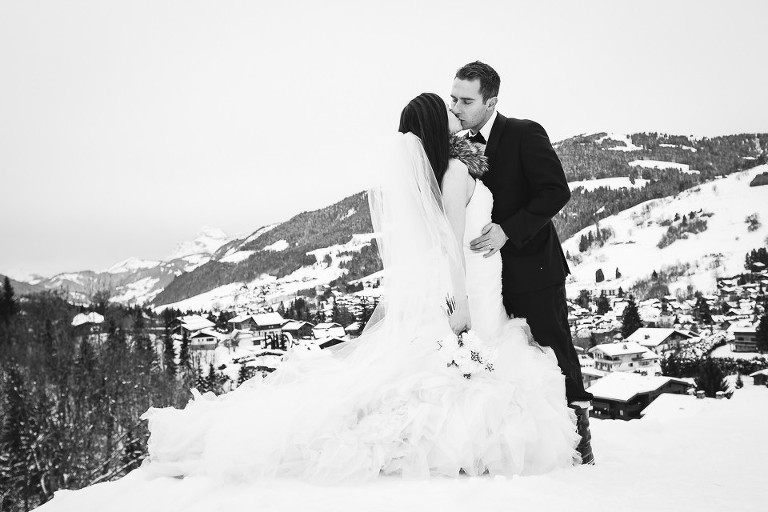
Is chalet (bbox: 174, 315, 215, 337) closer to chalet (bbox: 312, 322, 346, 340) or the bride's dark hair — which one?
chalet (bbox: 312, 322, 346, 340)

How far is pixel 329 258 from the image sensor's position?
15525cm

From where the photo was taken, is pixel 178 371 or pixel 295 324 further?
pixel 295 324

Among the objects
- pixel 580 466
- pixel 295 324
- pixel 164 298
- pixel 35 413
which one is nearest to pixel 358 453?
pixel 580 466

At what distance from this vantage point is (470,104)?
280cm

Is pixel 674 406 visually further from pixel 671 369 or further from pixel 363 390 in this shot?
pixel 671 369

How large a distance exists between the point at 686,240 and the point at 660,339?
6968 cm

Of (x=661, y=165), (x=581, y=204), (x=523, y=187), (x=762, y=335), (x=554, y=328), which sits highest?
(x=661, y=165)

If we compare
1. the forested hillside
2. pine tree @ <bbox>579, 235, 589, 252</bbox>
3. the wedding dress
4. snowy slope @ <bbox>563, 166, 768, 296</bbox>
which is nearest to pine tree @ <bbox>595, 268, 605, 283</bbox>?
snowy slope @ <bbox>563, 166, 768, 296</bbox>

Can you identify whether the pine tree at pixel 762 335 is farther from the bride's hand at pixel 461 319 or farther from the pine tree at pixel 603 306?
the bride's hand at pixel 461 319

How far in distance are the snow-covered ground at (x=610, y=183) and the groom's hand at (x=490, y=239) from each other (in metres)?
161

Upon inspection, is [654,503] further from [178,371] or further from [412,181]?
[178,371]

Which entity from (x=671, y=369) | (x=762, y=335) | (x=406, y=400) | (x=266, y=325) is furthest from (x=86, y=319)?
(x=762, y=335)

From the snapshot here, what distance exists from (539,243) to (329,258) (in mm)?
153463

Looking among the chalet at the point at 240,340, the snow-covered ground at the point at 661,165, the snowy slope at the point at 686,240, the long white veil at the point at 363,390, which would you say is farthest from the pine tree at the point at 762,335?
the snow-covered ground at the point at 661,165
